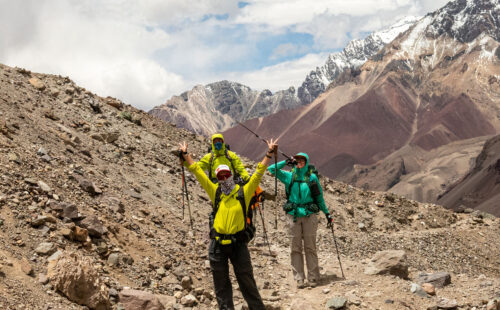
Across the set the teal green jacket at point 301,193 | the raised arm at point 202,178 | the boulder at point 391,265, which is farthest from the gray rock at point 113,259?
the boulder at point 391,265

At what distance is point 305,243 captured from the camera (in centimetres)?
1007

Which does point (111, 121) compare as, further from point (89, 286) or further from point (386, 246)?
point (89, 286)

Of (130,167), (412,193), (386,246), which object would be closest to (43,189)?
(130,167)

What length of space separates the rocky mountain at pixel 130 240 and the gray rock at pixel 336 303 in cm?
3

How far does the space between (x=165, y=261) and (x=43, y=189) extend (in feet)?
9.70

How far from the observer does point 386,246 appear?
16.3 m

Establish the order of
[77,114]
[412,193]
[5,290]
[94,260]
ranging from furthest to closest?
[412,193], [77,114], [94,260], [5,290]

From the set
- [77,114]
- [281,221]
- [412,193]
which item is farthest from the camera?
[412,193]

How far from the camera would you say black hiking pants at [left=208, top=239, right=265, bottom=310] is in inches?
266

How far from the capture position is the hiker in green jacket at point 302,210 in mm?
9867

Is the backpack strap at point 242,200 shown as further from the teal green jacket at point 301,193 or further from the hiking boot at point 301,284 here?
the hiking boot at point 301,284

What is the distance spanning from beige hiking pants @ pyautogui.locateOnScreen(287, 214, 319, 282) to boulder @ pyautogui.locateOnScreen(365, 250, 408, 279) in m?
1.65

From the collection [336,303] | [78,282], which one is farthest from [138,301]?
[336,303]

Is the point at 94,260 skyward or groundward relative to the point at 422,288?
skyward
